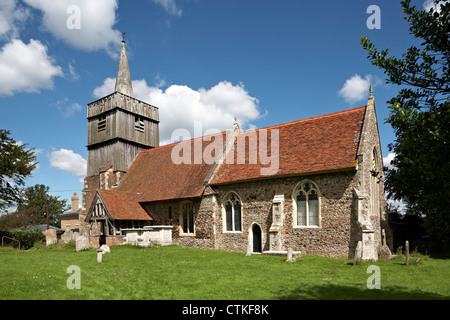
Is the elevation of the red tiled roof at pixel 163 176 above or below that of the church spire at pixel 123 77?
below

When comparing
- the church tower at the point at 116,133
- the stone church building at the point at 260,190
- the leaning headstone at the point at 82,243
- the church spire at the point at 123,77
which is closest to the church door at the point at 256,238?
the stone church building at the point at 260,190

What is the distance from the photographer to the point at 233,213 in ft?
68.0

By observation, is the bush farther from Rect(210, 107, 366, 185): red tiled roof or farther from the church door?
the church door

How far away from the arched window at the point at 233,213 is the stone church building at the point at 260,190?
0.07 m

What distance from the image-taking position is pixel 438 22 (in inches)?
266

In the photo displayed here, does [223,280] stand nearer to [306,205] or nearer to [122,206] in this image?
[306,205]

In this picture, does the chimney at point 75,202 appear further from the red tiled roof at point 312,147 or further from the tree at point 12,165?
the red tiled roof at point 312,147

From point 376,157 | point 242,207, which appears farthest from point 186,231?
point 376,157

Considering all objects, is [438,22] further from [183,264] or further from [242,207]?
[242,207]

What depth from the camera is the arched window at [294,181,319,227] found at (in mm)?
17766

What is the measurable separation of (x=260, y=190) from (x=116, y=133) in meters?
16.2

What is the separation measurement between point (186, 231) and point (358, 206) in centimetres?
1210

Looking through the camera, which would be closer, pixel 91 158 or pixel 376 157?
pixel 376 157

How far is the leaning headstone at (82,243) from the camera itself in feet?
65.2
